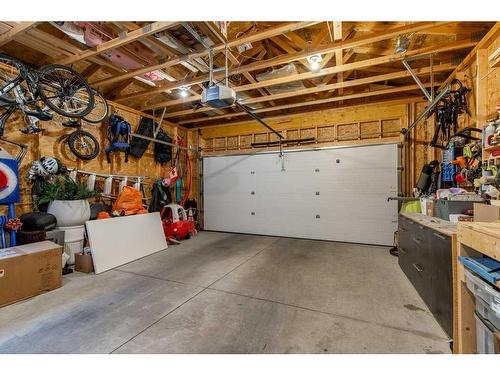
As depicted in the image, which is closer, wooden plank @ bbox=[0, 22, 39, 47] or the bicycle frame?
wooden plank @ bbox=[0, 22, 39, 47]

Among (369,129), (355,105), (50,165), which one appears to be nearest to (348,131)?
(369,129)

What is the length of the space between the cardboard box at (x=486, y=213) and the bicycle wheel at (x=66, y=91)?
5.26 m

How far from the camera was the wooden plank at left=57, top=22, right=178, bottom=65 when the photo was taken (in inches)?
95.5

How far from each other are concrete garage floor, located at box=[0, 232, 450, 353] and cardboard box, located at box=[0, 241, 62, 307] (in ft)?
0.45

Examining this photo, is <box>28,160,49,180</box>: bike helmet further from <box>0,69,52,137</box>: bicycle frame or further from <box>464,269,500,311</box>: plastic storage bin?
<box>464,269,500,311</box>: plastic storage bin

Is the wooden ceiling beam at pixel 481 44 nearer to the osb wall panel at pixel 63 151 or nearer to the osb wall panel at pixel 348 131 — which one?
the osb wall panel at pixel 348 131

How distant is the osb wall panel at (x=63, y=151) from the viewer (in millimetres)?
3499

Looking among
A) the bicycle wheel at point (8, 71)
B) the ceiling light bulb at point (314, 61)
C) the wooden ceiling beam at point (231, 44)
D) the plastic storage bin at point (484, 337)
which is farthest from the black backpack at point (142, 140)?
the plastic storage bin at point (484, 337)

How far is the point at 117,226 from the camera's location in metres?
3.94

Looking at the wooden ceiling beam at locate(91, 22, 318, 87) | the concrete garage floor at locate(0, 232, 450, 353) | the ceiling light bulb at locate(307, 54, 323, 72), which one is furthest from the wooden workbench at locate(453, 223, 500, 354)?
the ceiling light bulb at locate(307, 54, 323, 72)

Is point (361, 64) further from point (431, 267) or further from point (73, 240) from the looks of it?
point (73, 240)

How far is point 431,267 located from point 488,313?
2.87 feet

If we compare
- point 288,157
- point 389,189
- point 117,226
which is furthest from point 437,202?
point 117,226

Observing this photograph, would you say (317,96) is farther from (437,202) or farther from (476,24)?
(437,202)
